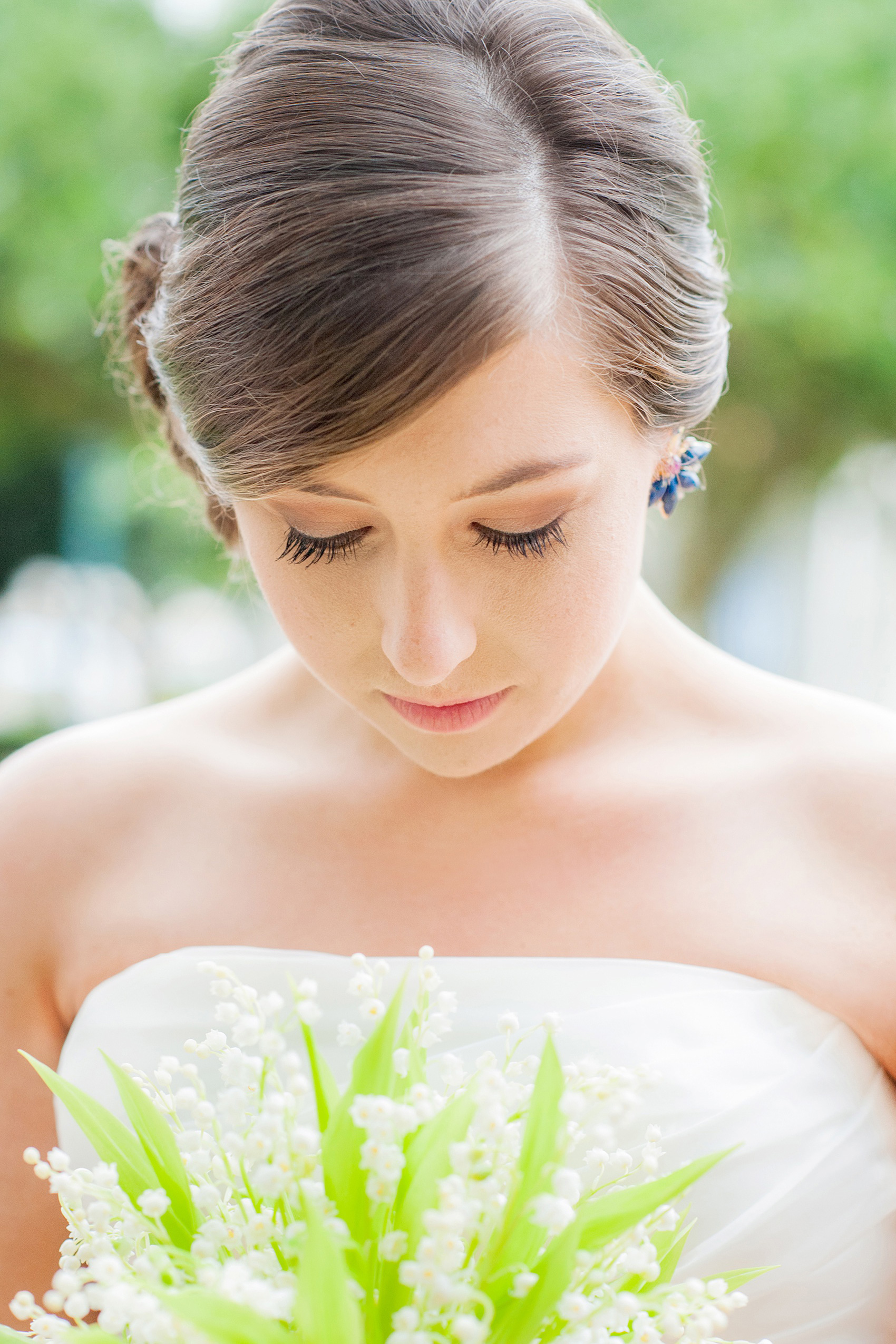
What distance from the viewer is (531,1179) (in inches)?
39.8

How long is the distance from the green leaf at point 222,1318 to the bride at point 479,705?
2.27 feet

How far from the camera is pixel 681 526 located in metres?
12.5

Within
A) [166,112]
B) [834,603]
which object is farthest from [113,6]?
[834,603]

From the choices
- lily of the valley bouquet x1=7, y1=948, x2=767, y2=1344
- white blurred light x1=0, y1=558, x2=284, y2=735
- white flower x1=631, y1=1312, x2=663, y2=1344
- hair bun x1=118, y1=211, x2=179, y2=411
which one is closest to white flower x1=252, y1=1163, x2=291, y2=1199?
lily of the valley bouquet x1=7, y1=948, x2=767, y2=1344

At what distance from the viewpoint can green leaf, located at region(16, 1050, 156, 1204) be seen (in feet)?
3.67

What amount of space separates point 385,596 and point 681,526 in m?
11.4

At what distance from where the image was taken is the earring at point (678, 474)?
5.59 feet

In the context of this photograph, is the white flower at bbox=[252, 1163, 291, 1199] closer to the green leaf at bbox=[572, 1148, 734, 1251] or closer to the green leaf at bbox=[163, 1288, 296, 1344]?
the green leaf at bbox=[163, 1288, 296, 1344]

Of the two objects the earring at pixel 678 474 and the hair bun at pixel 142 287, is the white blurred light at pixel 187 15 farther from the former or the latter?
the earring at pixel 678 474

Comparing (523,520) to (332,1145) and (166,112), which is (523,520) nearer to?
(332,1145)

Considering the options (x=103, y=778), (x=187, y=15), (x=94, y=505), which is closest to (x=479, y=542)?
(x=103, y=778)

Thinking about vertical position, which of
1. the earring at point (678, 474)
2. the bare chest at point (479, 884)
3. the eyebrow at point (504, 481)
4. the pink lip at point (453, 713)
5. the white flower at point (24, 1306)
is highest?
the earring at point (678, 474)

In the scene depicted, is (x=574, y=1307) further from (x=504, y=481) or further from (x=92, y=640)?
(x=92, y=640)

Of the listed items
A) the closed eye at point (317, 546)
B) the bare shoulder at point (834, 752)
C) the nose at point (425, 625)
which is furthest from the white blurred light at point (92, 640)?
the nose at point (425, 625)
